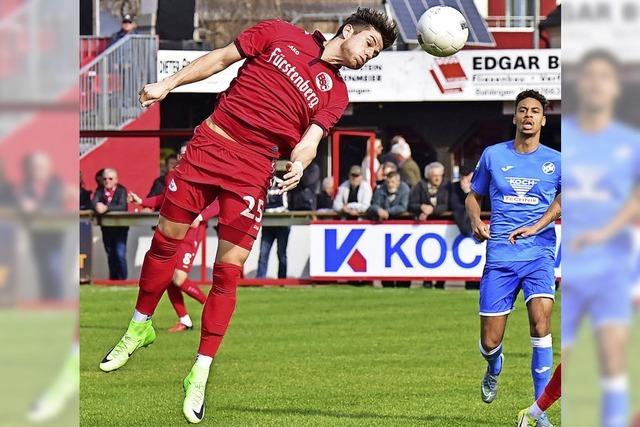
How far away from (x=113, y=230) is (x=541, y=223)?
1533 centimetres

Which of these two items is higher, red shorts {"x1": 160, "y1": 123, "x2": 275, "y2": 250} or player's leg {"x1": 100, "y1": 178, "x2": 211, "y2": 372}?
red shorts {"x1": 160, "y1": 123, "x2": 275, "y2": 250}

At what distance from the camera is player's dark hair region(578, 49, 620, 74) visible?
1980 millimetres

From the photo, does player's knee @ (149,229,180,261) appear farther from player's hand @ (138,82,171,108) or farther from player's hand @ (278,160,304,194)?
player's hand @ (278,160,304,194)

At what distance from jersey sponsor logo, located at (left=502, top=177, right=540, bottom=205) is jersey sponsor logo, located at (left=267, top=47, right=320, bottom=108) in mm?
2070

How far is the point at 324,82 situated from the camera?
25.5ft

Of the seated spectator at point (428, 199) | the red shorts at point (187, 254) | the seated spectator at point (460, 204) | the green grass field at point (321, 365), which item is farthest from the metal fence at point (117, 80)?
the red shorts at point (187, 254)

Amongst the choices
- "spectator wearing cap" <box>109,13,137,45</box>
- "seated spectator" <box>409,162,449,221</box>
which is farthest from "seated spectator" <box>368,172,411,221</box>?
"spectator wearing cap" <box>109,13,137,45</box>

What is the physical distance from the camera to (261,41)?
7742 mm

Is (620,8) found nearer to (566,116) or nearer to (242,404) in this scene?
(566,116)

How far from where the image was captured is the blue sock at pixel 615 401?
6.90ft

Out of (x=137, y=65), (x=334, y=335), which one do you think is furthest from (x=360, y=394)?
(x=137, y=65)

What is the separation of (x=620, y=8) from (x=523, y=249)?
7242mm

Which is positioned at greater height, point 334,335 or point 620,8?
point 620,8

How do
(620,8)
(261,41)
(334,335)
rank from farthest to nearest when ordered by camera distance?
(334,335)
(261,41)
(620,8)
